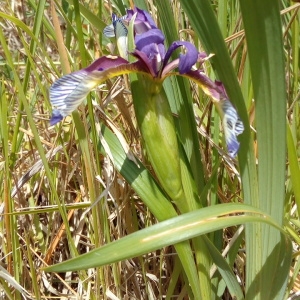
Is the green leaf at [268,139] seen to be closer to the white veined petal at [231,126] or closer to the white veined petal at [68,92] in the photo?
the white veined petal at [231,126]

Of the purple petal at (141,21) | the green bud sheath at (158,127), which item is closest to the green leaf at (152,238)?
the green bud sheath at (158,127)

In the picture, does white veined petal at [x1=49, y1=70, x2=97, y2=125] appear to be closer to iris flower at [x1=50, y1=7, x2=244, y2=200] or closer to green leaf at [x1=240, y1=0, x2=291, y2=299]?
iris flower at [x1=50, y1=7, x2=244, y2=200]

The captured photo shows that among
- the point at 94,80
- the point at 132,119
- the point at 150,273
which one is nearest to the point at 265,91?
the point at 94,80

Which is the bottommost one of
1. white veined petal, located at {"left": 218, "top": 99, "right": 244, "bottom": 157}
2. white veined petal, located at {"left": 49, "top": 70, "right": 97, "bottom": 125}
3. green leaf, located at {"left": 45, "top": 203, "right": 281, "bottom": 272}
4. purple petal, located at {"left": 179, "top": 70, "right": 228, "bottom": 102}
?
green leaf, located at {"left": 45, "top": 203, "right": 281, "bottom": 272}

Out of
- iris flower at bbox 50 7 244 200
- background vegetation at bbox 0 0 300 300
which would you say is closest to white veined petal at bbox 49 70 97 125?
iris flower at bbox 50 7 244 200

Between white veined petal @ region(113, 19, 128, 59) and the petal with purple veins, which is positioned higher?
white veined petal @ region(113, 19, 128, 59)

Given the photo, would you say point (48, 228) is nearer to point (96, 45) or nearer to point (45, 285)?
point (45, 285)

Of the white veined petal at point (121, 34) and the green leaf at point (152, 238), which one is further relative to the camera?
the white veined petal at point (121, 34)

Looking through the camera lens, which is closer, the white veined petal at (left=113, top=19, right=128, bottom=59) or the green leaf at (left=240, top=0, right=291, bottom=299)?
the green leaf at (left=240, top=0, right=291, bottom=299)
